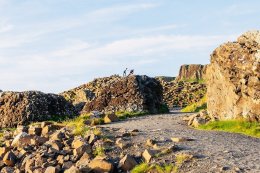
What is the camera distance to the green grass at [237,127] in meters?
21.5

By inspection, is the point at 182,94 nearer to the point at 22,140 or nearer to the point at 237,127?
the point at 237,127

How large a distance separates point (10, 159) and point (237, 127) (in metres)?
10.6

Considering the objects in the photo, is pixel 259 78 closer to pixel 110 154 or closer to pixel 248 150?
pixel 248 150

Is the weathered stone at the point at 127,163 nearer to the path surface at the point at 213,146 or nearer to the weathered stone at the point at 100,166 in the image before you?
the weathered stone at the point at 100,166

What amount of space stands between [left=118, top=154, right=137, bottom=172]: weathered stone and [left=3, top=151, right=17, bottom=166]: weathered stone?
17.8 feet

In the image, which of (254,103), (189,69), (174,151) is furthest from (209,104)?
(189,69)

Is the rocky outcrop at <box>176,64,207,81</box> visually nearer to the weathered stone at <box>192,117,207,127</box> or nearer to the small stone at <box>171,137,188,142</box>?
the weathered stone at <box>192,117,207,127</box>

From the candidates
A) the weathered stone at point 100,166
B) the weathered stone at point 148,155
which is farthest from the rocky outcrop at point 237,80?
the weathered stone at point 100,166

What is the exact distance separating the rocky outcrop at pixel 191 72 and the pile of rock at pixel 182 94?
89.2 ft

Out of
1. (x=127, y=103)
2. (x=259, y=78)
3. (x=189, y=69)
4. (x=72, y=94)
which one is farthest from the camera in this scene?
(x=189, y=69)

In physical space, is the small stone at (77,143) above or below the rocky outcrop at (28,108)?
below

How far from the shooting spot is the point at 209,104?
86.4ft

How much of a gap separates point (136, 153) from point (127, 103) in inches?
611

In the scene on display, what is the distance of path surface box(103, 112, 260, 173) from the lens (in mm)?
14672
